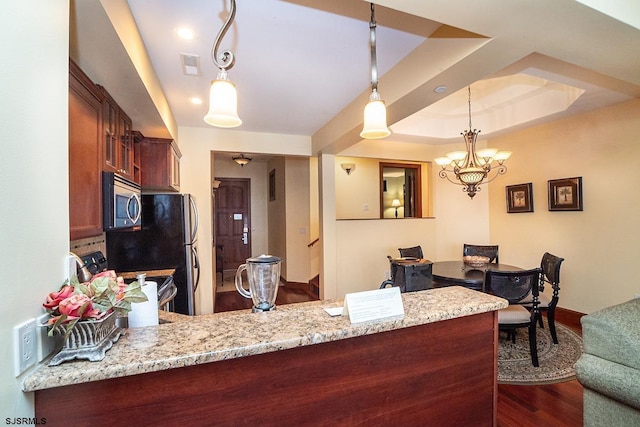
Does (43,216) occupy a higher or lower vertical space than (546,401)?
higher

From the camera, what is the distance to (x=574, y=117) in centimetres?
371

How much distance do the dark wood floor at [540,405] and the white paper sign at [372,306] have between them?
161 cm

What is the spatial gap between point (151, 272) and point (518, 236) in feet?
16.0

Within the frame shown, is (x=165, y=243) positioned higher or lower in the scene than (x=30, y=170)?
lower

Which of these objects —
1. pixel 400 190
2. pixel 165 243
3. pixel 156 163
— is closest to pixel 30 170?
pixel 165 243

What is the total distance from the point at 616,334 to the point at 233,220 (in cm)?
696

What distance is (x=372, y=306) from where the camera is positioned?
3.73ft

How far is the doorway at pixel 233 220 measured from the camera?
7.34 metres

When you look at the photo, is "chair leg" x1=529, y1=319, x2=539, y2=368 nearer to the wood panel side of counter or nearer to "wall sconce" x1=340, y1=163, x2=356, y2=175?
the wood panel side of counter

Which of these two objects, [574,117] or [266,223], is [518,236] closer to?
[574,117]

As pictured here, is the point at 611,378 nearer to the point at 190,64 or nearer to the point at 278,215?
the point at 190,64

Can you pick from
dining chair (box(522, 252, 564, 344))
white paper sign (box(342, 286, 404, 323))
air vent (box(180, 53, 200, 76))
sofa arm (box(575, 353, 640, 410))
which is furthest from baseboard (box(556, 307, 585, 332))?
air vent (box(180, 53, 200, 76))

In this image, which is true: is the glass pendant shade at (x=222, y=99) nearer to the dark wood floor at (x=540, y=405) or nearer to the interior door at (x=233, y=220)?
the dark wood floor at (x=540, y=405)

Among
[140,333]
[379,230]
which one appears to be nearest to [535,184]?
[379,230]
